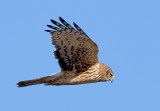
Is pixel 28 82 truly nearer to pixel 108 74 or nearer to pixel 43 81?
pixel 43 81

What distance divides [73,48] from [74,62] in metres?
0.43

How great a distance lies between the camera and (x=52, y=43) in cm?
1037

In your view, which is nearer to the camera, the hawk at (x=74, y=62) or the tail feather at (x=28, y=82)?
the hawk at (x=74, y=62)

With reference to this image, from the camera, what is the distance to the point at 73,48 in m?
10.5

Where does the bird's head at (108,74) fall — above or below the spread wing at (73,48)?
below

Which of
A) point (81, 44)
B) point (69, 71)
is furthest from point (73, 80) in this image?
point (81, 44)

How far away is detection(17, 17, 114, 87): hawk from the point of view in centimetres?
1020

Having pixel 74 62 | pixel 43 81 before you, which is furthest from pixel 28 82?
pixel 74 62

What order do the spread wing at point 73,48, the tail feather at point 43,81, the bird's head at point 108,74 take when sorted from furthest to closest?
the bird's head at point 108,74 → the tail feather at point 43,81 → the spread wing at point 73,48

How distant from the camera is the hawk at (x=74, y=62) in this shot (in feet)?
33.4

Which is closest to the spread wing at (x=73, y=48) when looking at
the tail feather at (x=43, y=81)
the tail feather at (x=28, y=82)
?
the tail feather at (x=43, y=81)

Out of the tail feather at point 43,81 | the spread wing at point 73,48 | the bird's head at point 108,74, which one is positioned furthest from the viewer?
the bird's head at point 108,74

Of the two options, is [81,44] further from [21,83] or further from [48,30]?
[21,83]

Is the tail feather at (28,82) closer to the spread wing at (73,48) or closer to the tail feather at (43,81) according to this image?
the tail feather at (43,81)
